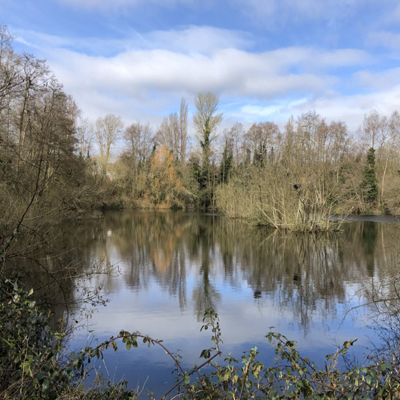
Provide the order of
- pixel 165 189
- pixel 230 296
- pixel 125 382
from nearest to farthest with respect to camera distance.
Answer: pixel 125 382 < pixel 230 296 < pixel 165 189

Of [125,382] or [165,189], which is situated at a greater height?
[165,189]

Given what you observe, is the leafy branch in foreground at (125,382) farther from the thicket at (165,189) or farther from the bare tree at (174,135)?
the bare tree at (174,135)

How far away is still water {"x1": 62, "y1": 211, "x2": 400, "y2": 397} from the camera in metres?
6.02

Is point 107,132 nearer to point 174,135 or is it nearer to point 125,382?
point 174,135

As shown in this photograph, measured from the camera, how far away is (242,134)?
51438 millimetres

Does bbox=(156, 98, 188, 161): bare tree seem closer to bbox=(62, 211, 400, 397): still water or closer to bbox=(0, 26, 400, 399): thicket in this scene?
bbox=(0, 26, 400, 399): thicket

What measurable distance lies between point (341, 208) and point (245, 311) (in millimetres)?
15141

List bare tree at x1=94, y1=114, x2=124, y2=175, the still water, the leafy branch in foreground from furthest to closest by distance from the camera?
bare tree at x1=94, y1=114, x2=124, y2=175 < the still water < the leafy branch in foreground

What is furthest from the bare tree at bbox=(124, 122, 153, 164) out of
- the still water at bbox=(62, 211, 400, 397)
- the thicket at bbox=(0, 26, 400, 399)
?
the still water at bbox=(62, 211, 400, 397)

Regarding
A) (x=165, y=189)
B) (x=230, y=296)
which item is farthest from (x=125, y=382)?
(x=165, y=189)

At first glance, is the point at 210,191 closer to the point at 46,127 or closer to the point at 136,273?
the point at 136,273

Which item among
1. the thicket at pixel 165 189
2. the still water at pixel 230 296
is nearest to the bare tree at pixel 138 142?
the thicket at pixel 165 189

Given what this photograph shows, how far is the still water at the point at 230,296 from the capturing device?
6.02 m

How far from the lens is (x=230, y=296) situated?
30.1 ft
